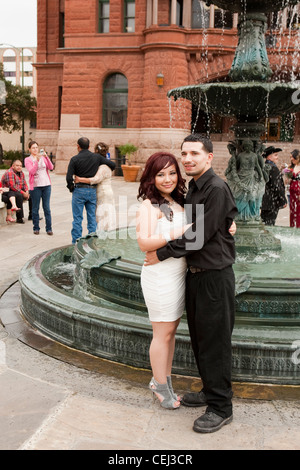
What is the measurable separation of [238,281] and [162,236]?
160cm

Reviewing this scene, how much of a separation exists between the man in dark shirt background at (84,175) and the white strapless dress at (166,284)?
532 centimetres

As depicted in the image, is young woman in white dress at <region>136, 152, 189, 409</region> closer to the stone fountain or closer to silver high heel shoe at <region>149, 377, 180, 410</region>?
silver high heel shoe at <region>149, 377, 180, 410</region>

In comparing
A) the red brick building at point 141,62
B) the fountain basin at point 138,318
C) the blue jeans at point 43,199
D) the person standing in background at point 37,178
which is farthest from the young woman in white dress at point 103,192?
the red brick building at point 141,62

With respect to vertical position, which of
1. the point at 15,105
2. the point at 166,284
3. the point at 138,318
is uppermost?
the point at 15,105

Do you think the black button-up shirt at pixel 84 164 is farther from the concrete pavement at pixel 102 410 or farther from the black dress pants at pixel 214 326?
the black dress pants at pixel 214 326

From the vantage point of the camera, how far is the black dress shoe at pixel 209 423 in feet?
10.4

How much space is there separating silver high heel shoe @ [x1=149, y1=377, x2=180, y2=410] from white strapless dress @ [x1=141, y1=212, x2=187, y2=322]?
0.52m

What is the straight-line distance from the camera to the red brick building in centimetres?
2598

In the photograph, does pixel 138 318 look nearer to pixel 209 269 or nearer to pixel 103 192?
pixel 209 269

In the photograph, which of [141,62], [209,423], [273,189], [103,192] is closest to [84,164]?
[103,192]

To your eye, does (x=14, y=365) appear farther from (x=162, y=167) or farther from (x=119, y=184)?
(x=119, y=184)

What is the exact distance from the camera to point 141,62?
2734 centimetres

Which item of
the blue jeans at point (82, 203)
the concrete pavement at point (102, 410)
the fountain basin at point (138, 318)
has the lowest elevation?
the concrete pavement at point (102, 410)

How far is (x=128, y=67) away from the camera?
27.6 m
